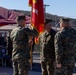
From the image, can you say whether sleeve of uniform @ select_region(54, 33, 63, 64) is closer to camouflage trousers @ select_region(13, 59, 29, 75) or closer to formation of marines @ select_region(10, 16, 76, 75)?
formation of marines @ select_region(10, 16, 76, 75)

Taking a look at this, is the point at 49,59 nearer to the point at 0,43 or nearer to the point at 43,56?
the point at 43,56

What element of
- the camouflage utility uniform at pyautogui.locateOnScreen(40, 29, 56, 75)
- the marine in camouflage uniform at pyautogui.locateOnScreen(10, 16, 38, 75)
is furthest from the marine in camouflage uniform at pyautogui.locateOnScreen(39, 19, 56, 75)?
the marine in camouflage uniform at pyautogui.locateOnScreen(10, 16, 38, 75)

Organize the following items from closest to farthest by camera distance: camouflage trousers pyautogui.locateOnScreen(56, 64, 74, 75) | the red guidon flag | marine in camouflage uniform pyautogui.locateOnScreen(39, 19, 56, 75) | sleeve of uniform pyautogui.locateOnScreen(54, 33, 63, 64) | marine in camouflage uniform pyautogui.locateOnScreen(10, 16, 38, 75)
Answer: sleeve of uniform pyautogui.locateOnScreen(54, 33, 63, 64)
camouflage trousers pyautogui.locateOnScreen(56, 64, 74, 75)
marine in camouflage uniform pyautogui.locateOnScreen(10, 16, 38, 75)
marine in camouflage uniform pyautogui.locateOnScreen(39, 19, 56, 75)
the red guidon flag

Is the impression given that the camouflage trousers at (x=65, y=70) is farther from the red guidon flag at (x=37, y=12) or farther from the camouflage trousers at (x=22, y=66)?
the red guidon flag at (x=37, y=12)

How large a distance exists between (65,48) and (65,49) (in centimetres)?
2

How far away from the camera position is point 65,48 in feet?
26.1

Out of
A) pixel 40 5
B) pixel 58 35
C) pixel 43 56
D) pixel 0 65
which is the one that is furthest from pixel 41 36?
pixel 0 65

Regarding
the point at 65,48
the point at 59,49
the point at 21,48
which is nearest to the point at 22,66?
the point at 21,48

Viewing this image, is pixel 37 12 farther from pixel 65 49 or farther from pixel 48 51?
pixel 65 49

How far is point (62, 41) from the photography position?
7.93 metres

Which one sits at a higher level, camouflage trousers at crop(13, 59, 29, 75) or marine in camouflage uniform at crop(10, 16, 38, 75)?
marine in camouflage uniform at crop(10, 16, 38, 75)

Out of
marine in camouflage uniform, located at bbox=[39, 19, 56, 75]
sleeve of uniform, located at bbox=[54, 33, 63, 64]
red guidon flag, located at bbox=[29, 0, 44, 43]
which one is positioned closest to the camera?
sleeve of uniform, located at bbox=[54, 33, 63, 64]

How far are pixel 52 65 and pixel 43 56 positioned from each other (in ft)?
1.10

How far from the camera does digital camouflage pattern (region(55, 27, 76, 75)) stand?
310 inches
